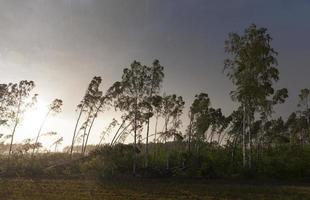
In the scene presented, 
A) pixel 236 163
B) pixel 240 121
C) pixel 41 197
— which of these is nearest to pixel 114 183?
pixel 41 197

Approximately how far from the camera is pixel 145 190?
32250 mm

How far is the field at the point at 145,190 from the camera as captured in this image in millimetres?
29625

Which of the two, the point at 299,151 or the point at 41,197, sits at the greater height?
the point at 299,151

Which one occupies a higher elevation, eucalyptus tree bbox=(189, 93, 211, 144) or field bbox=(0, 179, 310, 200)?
eucalyptus tree bbox=(189, 93, 211, 144)

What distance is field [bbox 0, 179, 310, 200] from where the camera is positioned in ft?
97.2

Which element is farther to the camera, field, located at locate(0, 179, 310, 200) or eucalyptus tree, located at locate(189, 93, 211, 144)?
eucalyptus tree, located at locate(189, 93, 211, 144)

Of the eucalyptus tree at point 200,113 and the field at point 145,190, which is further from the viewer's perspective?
the eucalyptus tree at point 200,113

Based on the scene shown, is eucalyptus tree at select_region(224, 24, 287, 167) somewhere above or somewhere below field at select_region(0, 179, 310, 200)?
above

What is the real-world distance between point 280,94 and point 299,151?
30.0 ft

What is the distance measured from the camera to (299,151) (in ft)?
179

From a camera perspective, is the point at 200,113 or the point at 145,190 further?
the point at 200,113

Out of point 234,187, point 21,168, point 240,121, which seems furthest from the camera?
point 240,121

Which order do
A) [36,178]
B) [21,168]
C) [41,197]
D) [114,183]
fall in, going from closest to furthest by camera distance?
[41,197], [114,183], [36,178], [21,168]

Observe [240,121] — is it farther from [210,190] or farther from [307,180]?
[210,190]
